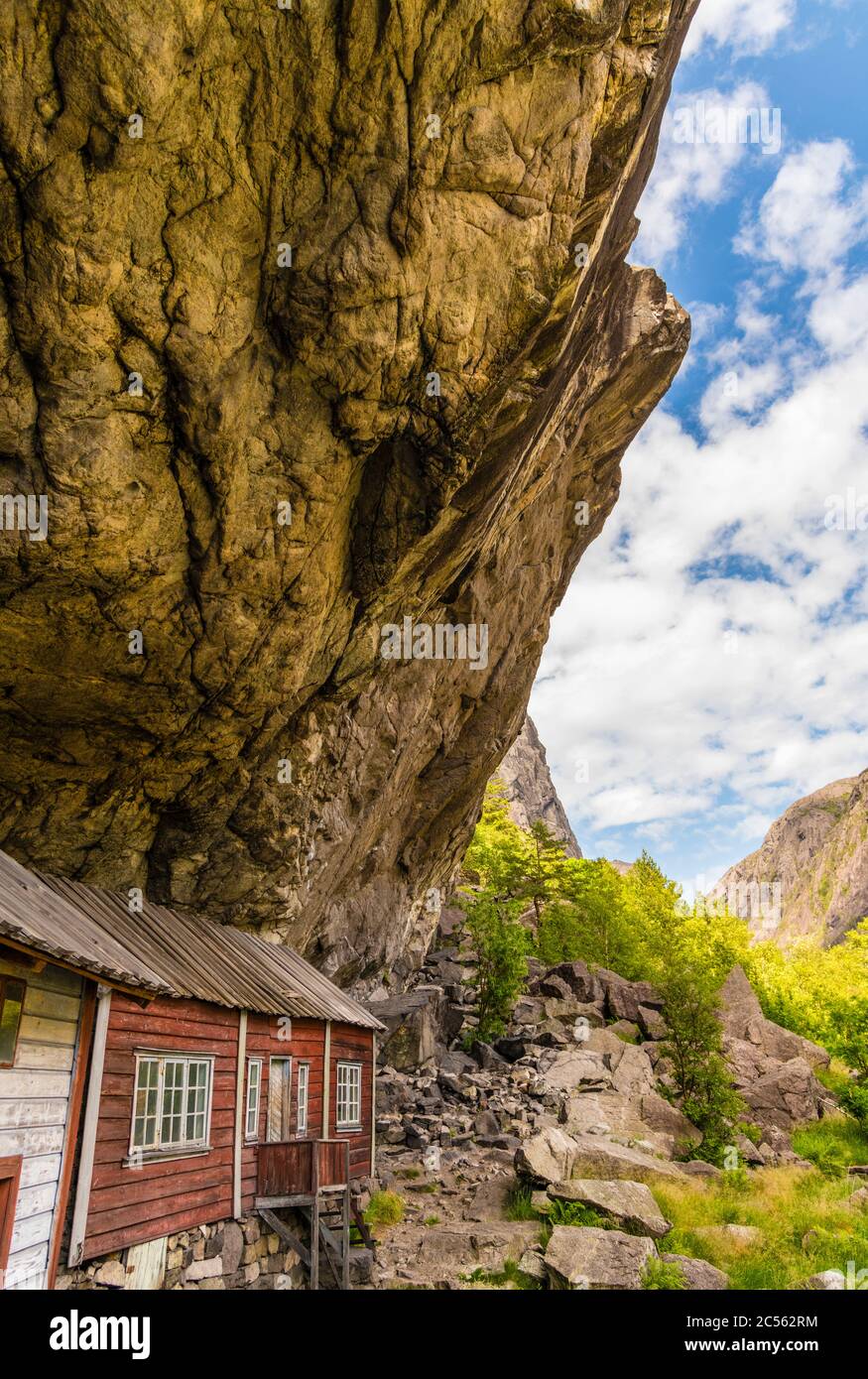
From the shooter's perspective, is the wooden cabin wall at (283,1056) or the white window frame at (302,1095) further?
the white window frame at (302,1095)

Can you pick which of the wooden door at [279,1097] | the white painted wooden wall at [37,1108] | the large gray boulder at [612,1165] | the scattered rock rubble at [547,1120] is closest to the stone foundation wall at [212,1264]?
the white painted wooden wall at [37,1108]

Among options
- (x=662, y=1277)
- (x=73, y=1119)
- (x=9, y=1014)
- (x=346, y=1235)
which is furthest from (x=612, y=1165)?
(x=9, y=1014)

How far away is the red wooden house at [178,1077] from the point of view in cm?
1081

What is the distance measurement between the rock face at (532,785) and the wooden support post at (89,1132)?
10554 cm

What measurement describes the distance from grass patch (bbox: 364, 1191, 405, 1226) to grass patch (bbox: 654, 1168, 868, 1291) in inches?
229

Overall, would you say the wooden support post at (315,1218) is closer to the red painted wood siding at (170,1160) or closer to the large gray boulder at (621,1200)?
the red painted wood siding at (170,1160)

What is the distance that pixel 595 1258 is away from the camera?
1401cm

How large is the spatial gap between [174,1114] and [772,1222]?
13.0m

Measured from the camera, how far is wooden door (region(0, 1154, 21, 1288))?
9.44m

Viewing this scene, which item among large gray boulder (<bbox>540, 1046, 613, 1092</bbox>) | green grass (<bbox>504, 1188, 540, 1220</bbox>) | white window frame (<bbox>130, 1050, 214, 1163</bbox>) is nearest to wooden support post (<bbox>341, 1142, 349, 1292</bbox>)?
white window frame (<bbox>130, 1050, 214, 1163</bbox>)

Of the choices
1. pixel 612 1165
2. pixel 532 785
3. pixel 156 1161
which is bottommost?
pixel 612 1165

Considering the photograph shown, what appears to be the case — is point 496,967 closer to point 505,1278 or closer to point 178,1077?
point 505,1278

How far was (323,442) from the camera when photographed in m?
13.0

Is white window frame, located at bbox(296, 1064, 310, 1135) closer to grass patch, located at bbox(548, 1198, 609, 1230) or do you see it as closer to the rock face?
grass patch, located at bbox(548, 1198, 609, 1230)
